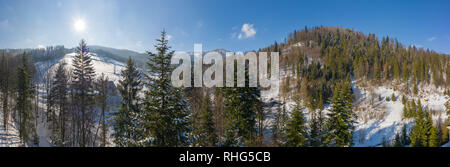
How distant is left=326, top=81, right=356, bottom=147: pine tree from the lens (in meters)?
16.7

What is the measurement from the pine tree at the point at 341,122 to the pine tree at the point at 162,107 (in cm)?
1524

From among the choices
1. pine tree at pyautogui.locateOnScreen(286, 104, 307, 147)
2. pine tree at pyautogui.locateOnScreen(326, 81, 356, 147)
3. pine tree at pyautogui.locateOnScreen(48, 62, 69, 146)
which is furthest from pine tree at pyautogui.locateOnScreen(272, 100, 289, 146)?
pine tree at pyautogui.locateOnScreen(48, 62, 69, 146)

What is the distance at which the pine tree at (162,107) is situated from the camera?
10.2 m

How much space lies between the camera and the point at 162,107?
10.3 meters

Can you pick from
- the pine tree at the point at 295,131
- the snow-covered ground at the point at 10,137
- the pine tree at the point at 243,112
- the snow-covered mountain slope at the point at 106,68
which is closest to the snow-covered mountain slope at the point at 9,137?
the snow-covered ground at the point at 10,137

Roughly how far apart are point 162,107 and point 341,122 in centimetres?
1714

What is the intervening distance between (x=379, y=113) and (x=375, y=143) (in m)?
22.0

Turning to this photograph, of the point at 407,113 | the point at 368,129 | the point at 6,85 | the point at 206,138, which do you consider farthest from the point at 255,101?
the point at 407,113

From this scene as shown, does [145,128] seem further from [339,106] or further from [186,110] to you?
[339,106]

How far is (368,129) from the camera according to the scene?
57.3 m

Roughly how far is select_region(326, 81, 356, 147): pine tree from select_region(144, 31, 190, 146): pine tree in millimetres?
15243

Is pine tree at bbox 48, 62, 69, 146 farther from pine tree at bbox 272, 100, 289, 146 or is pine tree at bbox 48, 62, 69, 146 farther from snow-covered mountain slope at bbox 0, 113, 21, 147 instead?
pine tree at bbox 272, 100, 289, 146

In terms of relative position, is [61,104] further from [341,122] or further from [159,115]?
[341,122]
